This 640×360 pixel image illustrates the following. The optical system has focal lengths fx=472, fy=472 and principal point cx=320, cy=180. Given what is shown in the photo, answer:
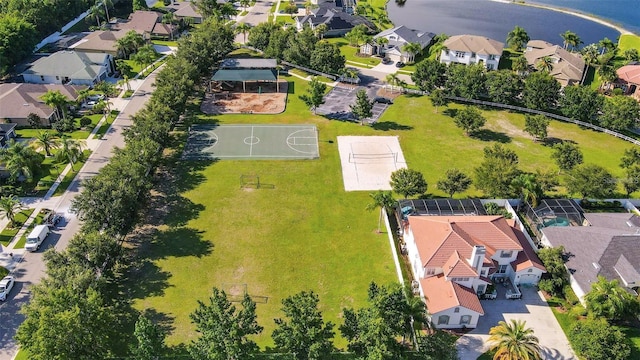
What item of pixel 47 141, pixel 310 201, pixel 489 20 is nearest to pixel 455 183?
pixel 310 201

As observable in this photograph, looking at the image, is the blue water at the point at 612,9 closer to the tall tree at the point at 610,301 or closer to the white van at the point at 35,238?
the tall tree at the point at 610,301

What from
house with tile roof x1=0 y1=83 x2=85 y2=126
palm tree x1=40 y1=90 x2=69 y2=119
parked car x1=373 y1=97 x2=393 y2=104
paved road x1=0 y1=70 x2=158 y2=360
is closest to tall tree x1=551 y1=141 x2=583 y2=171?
parked car x1=373 y1=97 x2=393 y2=104

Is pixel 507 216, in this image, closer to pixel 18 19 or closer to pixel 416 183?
pixel 416 183

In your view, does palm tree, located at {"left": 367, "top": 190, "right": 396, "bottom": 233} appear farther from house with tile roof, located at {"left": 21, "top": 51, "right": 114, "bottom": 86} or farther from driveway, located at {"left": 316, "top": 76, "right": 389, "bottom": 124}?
house with tile roof, located at {"left": 21, "top": 51, "right": 114, "bottom": 86}

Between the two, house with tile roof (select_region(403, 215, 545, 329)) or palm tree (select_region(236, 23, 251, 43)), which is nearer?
house with tile roof (select_region(403, 215, 545, 329))

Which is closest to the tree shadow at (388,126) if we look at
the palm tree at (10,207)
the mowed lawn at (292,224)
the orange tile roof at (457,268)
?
the mowed lawn at (292,224)

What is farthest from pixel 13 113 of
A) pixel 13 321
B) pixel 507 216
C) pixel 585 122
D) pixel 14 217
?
pixel 585 122

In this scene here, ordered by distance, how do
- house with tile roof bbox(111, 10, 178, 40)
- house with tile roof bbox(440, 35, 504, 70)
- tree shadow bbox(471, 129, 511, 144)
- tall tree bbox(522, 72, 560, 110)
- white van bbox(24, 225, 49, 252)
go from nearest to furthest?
white van bbox(24, 225, 49, 252)
tree shadow bbox(471, 129, 511, 144)
tall tree bbox(522, 72, 560, 110)
house with tile roof bbox(440, 35, 504, 70)
house with tile roof bbox(111, 10, 178, 40)
